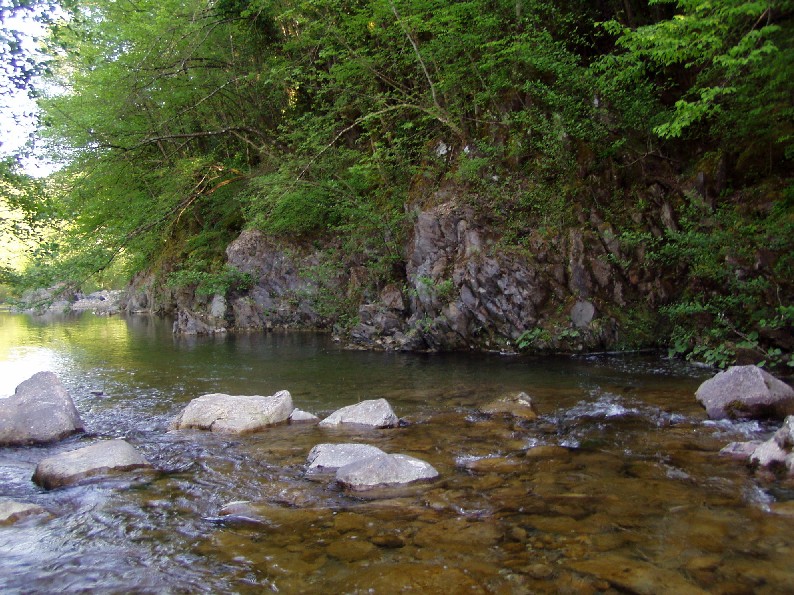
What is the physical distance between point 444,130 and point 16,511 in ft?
44.1

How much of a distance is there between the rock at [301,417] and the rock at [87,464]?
84.4 inches

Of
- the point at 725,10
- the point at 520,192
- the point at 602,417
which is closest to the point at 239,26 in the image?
the point at 520,192

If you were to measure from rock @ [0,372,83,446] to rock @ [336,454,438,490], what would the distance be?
A: 4253 millimetres

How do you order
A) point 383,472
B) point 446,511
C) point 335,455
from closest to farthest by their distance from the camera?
point 446,511 < point 383,472 < point 335,455

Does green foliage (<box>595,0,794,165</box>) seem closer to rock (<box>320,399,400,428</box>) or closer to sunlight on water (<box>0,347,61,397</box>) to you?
rock (<box>320,399,400,428</box>)

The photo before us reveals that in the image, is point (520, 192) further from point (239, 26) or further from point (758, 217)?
point (239, 26)

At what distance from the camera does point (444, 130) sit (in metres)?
15.5

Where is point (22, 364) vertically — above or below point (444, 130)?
below

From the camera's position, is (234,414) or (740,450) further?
(234,414)

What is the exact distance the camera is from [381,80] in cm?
1675

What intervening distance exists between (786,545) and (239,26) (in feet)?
66.8

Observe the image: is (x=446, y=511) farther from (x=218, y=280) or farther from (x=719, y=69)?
(x=218, y=280)

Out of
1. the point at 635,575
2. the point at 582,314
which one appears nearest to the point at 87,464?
the point at 635,575

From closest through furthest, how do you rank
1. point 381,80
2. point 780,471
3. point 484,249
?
1. point 780,471
2. point 484,249
3. point 381,80
